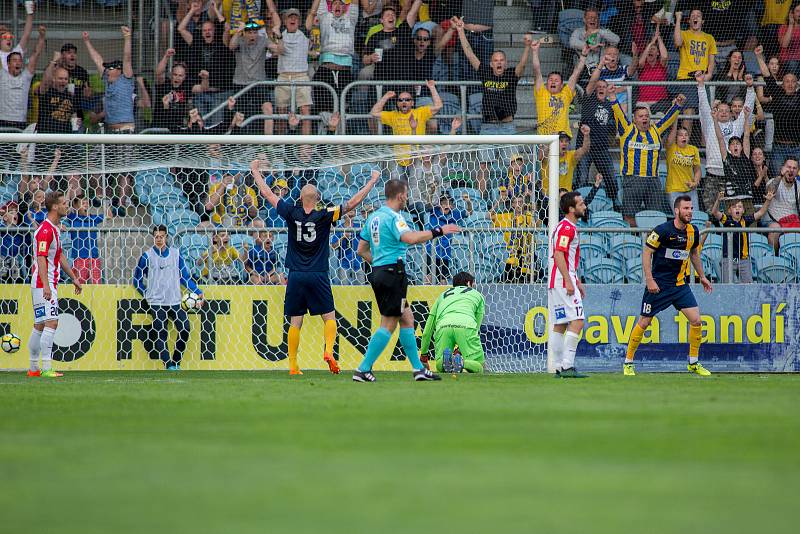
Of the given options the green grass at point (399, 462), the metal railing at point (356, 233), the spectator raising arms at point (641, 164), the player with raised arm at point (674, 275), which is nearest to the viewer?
the green grass at point (399, 462)

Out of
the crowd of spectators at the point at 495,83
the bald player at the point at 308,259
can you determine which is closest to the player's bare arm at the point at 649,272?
Answer: the bald player at the point at 308,259

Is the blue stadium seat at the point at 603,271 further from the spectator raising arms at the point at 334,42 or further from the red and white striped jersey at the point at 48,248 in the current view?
the red and white striped jersey at the point at 48,248

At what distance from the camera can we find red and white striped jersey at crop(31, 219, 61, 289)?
12336 mm

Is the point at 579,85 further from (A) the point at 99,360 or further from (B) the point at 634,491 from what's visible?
(B) the point at 634,491

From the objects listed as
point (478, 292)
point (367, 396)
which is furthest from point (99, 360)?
point (367, 396)

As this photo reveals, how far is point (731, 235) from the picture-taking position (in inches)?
611

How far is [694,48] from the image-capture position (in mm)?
19344

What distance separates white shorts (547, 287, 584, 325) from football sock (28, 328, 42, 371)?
5.89 metres

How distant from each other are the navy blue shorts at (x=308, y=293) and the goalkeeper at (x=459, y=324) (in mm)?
1331

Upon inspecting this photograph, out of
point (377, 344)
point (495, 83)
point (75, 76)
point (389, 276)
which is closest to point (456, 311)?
point (389, 276)

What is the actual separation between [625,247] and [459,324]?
374cm

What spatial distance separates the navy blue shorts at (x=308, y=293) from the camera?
12938mm

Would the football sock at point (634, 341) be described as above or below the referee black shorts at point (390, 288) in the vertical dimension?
below

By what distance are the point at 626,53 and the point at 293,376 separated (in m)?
10.0
